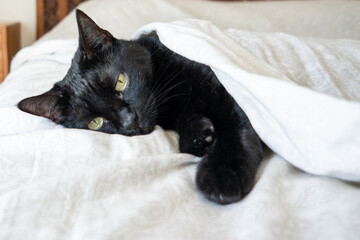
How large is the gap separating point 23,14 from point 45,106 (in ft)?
8.42

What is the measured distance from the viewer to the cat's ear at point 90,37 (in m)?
0.91

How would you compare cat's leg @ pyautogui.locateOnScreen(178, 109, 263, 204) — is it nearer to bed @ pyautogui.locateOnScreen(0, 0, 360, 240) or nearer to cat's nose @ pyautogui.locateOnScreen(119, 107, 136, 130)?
bed @ pyautogui.locateOnScreen(0, 0, 360, 240)

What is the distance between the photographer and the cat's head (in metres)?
0.91

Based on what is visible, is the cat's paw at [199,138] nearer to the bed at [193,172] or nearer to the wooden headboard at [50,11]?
the bed at [193,172]

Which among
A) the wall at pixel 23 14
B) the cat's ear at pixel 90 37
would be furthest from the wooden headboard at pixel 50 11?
the cat's ear at pixel 90 37

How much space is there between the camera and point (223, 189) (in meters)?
0.64

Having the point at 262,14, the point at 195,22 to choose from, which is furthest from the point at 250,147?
the point at 262,14

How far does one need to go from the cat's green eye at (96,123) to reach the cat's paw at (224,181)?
1.31 ft

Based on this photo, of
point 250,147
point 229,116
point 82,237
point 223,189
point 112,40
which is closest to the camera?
point 82,237

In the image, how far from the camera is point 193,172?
2.45ft

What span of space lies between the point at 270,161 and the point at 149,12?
154 centimetres

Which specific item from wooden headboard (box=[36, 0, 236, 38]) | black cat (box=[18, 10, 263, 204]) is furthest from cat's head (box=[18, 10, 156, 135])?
wooden headboard (box=[36, 0, 236, 38])

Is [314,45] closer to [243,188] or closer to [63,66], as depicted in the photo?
[243,188]

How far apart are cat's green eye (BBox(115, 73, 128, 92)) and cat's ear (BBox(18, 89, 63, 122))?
20 centimetres
